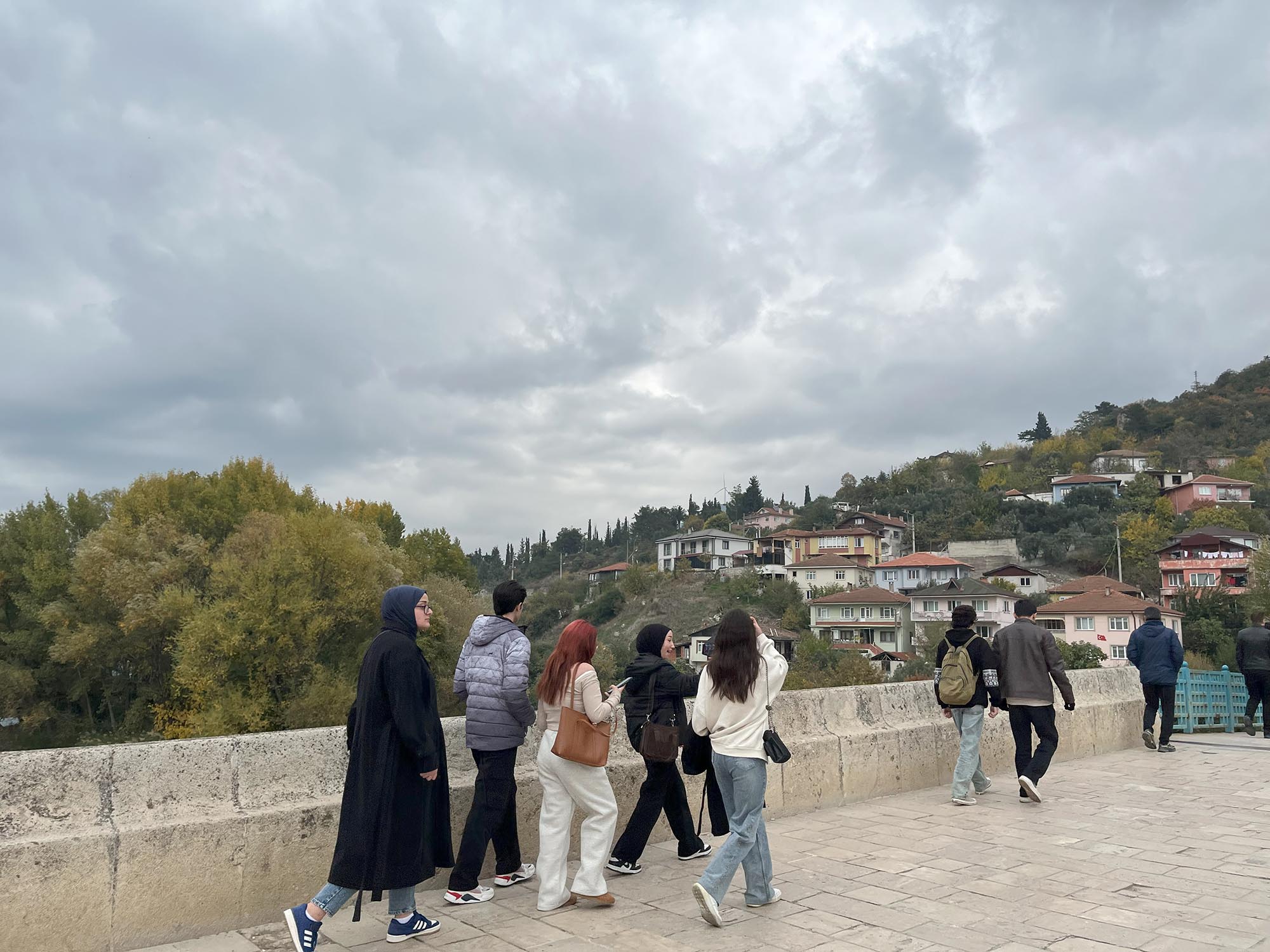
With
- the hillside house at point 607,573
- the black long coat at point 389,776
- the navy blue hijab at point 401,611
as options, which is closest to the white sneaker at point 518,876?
the black long coat at point 389,776

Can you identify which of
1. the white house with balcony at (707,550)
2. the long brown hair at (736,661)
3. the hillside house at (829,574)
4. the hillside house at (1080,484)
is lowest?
the long brown hair at (736,661)

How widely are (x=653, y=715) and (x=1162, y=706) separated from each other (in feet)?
26.4

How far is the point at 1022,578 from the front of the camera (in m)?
77.1

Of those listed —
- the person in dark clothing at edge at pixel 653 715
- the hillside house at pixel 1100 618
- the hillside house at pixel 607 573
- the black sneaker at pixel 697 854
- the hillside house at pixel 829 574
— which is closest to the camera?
the person in dark clothing at edge at pixel 653 715

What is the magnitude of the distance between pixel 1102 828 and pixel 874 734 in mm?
1813

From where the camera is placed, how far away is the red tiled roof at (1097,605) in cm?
5534

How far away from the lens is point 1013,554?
8631cm

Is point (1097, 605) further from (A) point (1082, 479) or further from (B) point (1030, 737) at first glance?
(B) point (1030, 737)

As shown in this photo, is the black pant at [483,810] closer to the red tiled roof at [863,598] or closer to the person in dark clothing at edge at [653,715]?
the person in dark clothing at edge at [653,715]

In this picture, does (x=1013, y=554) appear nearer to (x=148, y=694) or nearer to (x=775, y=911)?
(x=148, y=694)

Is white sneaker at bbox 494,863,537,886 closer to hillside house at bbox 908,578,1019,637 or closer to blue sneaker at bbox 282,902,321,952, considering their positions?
blue sneaker at bbox 282,902,321,952

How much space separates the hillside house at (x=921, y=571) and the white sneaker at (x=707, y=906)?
262ft

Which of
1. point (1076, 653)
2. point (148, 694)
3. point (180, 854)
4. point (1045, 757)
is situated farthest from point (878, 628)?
point (180, 854)

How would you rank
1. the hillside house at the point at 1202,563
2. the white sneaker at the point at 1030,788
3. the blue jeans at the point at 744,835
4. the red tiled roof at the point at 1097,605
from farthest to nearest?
the hillside house at the point at 1202,563
the red tiled roof at the point at 1097,605
the white sneaker at the point at 1030,788
the blue jeans at the point at 744,835
